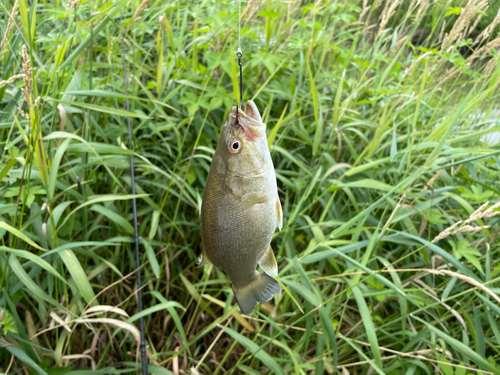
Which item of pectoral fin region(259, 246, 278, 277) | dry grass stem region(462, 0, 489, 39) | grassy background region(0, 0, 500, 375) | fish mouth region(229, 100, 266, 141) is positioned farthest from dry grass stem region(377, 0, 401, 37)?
pectoral fin region(259, 246, 278, 277)

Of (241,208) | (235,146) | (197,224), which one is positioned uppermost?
(235,146)

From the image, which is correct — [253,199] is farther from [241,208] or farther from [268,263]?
[268,263]

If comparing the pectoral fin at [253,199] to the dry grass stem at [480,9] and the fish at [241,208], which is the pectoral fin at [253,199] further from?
the dry grass stem at [480,9]

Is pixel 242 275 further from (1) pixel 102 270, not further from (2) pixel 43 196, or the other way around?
(2) pixel 43 196

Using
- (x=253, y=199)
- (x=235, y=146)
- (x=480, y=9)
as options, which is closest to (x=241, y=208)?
(x=253, y=199)

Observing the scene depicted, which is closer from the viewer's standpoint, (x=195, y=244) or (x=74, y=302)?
(x=74, y=302)

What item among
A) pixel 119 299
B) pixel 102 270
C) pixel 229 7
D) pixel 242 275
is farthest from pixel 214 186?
pixel 229 7

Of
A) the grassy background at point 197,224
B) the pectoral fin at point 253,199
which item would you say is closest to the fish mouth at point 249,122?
the pectoral fin at point 253,199
